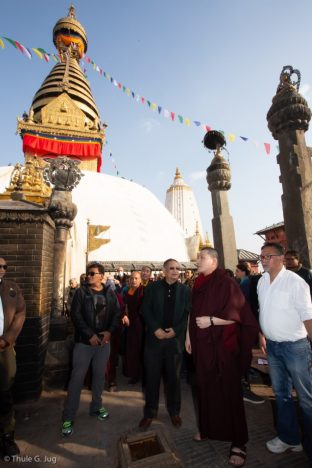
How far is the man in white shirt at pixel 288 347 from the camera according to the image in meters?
2.34

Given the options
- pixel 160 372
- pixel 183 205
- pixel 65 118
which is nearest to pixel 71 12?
pixel 65 118

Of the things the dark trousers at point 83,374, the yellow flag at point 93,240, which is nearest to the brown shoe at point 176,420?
the dark trousers at point 83,374

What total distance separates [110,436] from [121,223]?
15.7 m

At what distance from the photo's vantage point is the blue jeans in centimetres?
233

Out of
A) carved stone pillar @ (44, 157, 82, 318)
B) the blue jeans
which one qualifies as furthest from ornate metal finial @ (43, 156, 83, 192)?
the blue jeans

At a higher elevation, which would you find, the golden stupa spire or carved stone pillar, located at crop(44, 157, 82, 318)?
the golden stupa spire

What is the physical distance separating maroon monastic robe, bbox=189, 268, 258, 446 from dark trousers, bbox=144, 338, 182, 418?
566 mm

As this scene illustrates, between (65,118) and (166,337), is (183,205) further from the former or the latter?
(166,337)

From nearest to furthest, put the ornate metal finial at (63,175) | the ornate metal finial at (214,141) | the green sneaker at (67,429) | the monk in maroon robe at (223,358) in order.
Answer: the monk in maroon robe at (223,358) < the green sneaker at (67,429) < the ornate metal finial at (63,175) < the ornate metal finial at (214,141)

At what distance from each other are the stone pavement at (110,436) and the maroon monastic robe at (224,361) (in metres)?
0.22

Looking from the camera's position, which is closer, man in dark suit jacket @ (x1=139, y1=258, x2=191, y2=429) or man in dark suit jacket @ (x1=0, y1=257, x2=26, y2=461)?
man in dark suit jacket @ (x1=0, y1=257, x2=26, y2=461)

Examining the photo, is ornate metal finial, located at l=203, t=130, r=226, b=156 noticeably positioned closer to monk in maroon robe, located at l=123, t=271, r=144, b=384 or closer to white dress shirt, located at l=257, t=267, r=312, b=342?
monk in maroon robe, located at l=123, t=271, r=144, b=384

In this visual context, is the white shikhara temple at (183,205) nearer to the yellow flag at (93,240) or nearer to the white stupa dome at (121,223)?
the white stupa dome at (121,223)

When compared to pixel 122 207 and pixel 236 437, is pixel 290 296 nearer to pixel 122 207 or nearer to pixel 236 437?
pixel 236 437
